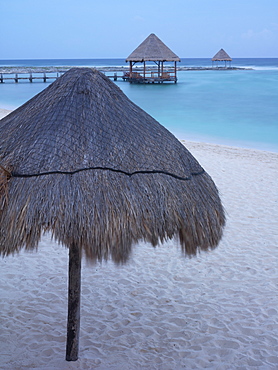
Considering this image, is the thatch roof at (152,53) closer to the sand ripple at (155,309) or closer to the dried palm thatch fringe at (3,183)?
the sand ripple at (155,309)

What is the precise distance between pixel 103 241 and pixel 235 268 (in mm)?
2339

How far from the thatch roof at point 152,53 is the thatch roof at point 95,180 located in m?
27.1

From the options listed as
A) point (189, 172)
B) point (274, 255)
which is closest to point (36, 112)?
point (189, 172)

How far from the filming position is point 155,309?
3.43 metres

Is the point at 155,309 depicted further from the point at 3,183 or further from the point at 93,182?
the point at 3,183

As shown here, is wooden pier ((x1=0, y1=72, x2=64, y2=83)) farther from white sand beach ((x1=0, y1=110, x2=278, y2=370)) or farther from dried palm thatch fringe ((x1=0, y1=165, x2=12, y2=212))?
dried palm thatch fringe ((x1=0, y1=165, x2=12, y2=212))

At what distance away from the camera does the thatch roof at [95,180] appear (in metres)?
2.06

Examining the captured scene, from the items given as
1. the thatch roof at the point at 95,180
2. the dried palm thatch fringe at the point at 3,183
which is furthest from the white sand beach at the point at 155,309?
the dried palm thatch fringe at the point at 3,183

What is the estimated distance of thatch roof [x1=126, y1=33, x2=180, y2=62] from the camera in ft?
94.6

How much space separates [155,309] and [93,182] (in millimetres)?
1623

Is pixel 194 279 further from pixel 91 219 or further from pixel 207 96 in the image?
pixel 207 96

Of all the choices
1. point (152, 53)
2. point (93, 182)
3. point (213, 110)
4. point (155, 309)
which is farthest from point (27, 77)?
point (93, 182)

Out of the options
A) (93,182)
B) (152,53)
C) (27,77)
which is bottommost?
(93,182)

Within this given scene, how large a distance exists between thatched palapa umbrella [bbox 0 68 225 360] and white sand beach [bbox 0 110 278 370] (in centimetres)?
41
